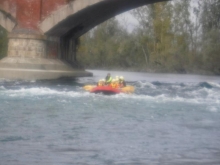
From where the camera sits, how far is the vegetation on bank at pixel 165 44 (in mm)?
53344

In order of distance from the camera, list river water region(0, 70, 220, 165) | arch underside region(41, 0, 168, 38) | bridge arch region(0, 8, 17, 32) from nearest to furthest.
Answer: river water region(0, 70, 220, 165) → arch underside region(41, 0, 168, 38) → bridge arch region(0, 8, 17, 32)

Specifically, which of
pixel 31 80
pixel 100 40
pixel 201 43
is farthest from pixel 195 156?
pixel 100 40

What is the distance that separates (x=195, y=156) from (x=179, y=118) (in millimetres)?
4923

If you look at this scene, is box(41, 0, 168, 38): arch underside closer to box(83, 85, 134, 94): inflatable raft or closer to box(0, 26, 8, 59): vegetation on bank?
box(83, 85, 134, 94): inflatable raft

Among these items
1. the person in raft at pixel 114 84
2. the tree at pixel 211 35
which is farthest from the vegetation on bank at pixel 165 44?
the person in raft at pixel 114 84

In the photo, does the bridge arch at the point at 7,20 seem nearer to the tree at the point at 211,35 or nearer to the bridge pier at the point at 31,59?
the bridge pier at the point at 31,59

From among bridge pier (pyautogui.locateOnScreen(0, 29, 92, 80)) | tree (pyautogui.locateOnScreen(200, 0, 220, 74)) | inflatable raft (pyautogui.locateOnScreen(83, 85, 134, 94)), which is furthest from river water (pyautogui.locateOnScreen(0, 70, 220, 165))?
tree (pyautogui.locateOnScreen(200, 0, 220, 74))

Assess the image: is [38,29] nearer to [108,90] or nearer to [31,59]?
[31,59]

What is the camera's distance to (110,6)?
31.4 m

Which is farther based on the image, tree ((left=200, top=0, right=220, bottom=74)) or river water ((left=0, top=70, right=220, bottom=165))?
tree ((left=200, top=0, right=220, bottom=74))

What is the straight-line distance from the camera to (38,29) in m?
30.0

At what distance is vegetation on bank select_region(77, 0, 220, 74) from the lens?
5334cm

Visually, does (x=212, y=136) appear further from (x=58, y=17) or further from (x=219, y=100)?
(x=58, y=17)

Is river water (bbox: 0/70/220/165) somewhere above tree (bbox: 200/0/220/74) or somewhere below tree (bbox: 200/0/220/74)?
below
